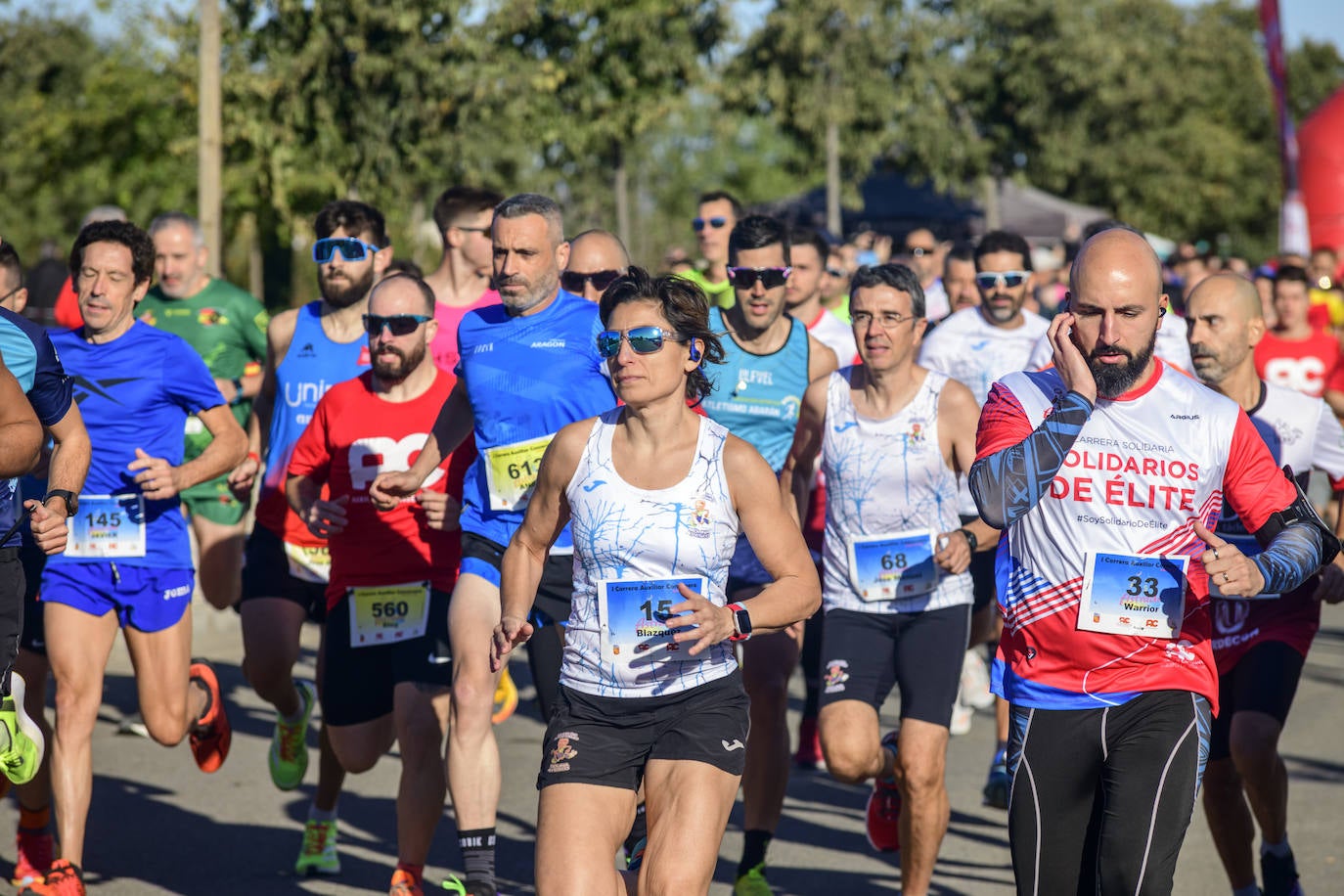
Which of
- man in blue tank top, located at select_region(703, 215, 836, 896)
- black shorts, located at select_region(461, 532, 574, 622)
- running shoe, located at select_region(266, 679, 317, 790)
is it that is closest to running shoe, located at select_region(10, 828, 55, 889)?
running shoe, located at select_region(266, 679, 317, 790)

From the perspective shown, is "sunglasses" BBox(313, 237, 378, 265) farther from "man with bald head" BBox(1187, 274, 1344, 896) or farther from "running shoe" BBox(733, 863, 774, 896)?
"man with bald head" BBox(1187, 274, 1344, 896)

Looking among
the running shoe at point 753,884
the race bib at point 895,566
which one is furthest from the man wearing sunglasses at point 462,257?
the running shoe at point 753,884

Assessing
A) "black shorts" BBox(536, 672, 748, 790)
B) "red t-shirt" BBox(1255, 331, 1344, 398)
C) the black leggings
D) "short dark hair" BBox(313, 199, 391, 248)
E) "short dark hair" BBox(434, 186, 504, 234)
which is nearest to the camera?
the black leggings

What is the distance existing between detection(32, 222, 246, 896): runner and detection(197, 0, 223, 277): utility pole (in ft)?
24.7

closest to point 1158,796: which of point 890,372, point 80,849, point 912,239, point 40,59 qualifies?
point 890,372

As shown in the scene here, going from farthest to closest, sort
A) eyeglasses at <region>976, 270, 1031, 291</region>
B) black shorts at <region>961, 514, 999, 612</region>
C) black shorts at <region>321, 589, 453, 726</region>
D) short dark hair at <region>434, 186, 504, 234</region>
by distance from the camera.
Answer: eyeglasses at <region>976, 270, 1031, 291</region> < short dark hair at <region>434, 186, 504, 234</region> < black shorts at <region>961, 514, 999, 612</region> < black shorts at <region>321, 589, 453, 726</region>

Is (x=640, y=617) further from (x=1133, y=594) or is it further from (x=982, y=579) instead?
(x=982, y=579)

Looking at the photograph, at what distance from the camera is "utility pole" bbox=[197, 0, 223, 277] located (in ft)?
44.3

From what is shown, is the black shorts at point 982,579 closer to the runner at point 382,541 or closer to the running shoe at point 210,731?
the runner at point 382,541

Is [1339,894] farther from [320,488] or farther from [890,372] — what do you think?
[320,488]

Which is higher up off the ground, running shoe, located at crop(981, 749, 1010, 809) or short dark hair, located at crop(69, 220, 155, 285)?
short dark hair, located at crop(69, 220, 155, 285)

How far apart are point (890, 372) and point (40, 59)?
40.9 metres

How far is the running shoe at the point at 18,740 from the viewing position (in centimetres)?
502

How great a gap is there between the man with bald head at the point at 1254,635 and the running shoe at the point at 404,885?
2.63 m
